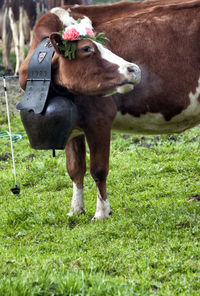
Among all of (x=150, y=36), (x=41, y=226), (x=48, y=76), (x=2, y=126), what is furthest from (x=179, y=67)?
(x=2, y=126)

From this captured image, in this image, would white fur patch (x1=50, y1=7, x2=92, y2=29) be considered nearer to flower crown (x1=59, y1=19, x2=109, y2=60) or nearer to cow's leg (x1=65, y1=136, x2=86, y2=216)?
flower crown (x1=59, y1=19, x2=109, y2=60)

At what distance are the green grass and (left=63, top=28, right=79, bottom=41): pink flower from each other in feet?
5.51

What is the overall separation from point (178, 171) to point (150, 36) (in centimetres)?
211

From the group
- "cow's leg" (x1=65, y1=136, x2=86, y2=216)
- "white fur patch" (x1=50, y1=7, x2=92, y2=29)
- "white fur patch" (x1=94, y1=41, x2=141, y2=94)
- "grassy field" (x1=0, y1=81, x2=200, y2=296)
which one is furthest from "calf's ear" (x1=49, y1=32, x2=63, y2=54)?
"grassy field" (x1=0, y1=81, x2=200, y2=296)

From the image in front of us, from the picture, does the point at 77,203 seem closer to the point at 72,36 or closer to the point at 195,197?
the point at 195,197

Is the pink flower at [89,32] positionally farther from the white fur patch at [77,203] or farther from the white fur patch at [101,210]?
the white fur patch at [77,203]

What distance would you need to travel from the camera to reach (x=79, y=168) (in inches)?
219

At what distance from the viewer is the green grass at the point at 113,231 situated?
3.53 metres

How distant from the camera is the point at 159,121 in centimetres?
525

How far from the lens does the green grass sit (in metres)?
3.53

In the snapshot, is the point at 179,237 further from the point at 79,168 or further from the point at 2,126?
the point at 2,126

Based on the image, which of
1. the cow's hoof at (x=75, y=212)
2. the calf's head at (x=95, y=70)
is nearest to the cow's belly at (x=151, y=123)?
the calf's head at (x=95, y=70)

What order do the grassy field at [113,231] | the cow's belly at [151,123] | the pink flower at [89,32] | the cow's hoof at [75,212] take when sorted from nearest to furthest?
the grassy field at [113,231] < the pink flower at [89,32] < the cow's belly at [151,123] < the cow's hoof at [75,212]

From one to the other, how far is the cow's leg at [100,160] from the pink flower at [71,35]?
857mm
